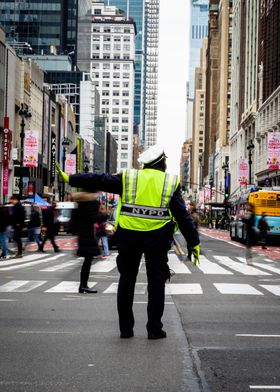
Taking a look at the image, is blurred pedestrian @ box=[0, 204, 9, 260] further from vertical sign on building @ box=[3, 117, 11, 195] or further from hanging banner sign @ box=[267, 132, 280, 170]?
vertical sign on building @ box=[3, 117, 11, 195]

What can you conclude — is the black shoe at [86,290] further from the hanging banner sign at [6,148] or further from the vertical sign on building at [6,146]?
the vertical sign on building at [6,146]

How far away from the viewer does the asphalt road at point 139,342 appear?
5582 mm

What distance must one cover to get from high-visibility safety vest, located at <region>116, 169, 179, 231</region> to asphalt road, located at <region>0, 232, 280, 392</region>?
3.66 ft

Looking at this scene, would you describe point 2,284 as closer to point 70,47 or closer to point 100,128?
point 70,47

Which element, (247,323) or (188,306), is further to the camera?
(188,306)

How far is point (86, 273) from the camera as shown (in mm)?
12047

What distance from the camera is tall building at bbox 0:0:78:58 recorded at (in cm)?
14362

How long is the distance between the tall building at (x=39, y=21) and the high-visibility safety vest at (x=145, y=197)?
138744mm

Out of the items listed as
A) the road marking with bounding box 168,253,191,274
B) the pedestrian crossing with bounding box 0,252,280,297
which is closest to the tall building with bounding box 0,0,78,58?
the road marking with bounding box 168,253,191,274

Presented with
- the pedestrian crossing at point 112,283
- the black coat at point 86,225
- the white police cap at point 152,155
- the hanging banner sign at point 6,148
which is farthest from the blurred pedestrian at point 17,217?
the hanging banner sign at point 6,148

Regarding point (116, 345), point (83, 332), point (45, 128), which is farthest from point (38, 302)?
point (45, 128)

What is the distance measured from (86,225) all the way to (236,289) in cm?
282

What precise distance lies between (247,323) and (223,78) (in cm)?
14264

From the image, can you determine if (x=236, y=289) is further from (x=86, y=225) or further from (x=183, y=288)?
(x=86, y=225)
